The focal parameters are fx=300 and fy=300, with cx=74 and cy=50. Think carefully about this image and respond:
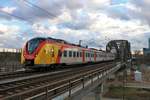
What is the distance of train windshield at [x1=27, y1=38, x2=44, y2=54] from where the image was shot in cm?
2758

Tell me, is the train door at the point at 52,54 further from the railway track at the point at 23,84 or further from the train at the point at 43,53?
the railway track at the point at 23,84

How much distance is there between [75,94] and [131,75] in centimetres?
8876

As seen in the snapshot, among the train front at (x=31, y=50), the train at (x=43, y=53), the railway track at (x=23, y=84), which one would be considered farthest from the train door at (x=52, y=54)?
the railway track at (x=23, y=84)

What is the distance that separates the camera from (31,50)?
27.5 m

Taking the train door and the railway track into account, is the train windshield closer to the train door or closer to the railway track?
the train door

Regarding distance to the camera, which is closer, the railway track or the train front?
the railway track

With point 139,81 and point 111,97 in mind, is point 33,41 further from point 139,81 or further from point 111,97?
point 139,81

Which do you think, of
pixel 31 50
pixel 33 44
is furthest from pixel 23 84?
pixel 33 44

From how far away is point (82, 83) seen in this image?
19.1m

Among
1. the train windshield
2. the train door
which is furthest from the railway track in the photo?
the train door

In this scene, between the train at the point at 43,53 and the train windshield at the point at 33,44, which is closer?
the train at the point at 43,53

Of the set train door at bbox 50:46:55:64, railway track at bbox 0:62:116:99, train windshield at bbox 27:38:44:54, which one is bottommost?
railway track at bbox 0:62:116:99

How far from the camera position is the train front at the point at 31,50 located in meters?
27.1

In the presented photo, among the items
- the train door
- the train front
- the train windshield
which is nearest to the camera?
the train front
